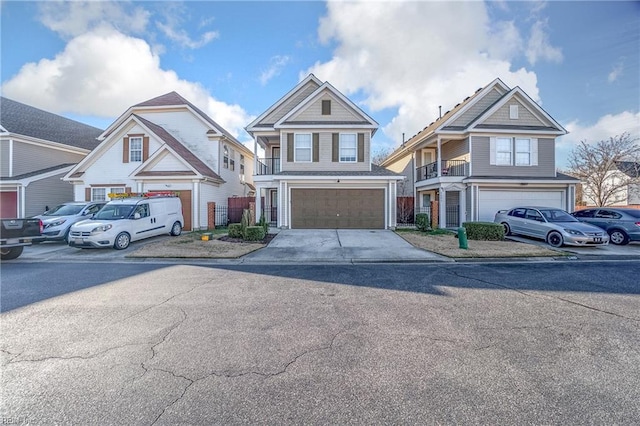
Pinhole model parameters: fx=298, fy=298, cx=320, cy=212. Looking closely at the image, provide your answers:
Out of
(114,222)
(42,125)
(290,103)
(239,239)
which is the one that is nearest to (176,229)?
(114,222)

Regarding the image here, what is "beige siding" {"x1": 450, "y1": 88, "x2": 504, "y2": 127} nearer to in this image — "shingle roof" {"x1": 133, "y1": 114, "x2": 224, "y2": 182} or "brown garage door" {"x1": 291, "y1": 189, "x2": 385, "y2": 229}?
"brown garage door" {"x1": 291, "y1": 189, "x2": 385, "y2": 229}

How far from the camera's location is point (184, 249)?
11641 millimetres

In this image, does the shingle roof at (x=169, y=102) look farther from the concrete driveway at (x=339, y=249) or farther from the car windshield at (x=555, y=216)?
the car windshield at (x=555, y=216)

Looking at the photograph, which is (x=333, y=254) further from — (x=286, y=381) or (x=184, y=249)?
(x=286, y=381)

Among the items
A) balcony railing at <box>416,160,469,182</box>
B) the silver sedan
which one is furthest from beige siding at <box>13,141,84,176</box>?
the silver sedan

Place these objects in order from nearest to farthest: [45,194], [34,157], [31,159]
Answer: [45,194] < [31,159] < [34,157]

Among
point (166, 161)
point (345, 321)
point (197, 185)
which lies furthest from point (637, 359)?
point (166, 161)

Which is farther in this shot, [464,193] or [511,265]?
[464,193]

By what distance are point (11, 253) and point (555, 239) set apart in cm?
2084

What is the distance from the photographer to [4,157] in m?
20.5

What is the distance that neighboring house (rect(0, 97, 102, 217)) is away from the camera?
2014cm

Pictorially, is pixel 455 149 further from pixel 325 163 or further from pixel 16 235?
pixel 16 235

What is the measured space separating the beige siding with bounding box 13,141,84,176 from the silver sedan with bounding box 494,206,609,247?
31.1m

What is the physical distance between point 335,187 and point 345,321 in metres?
13.1
